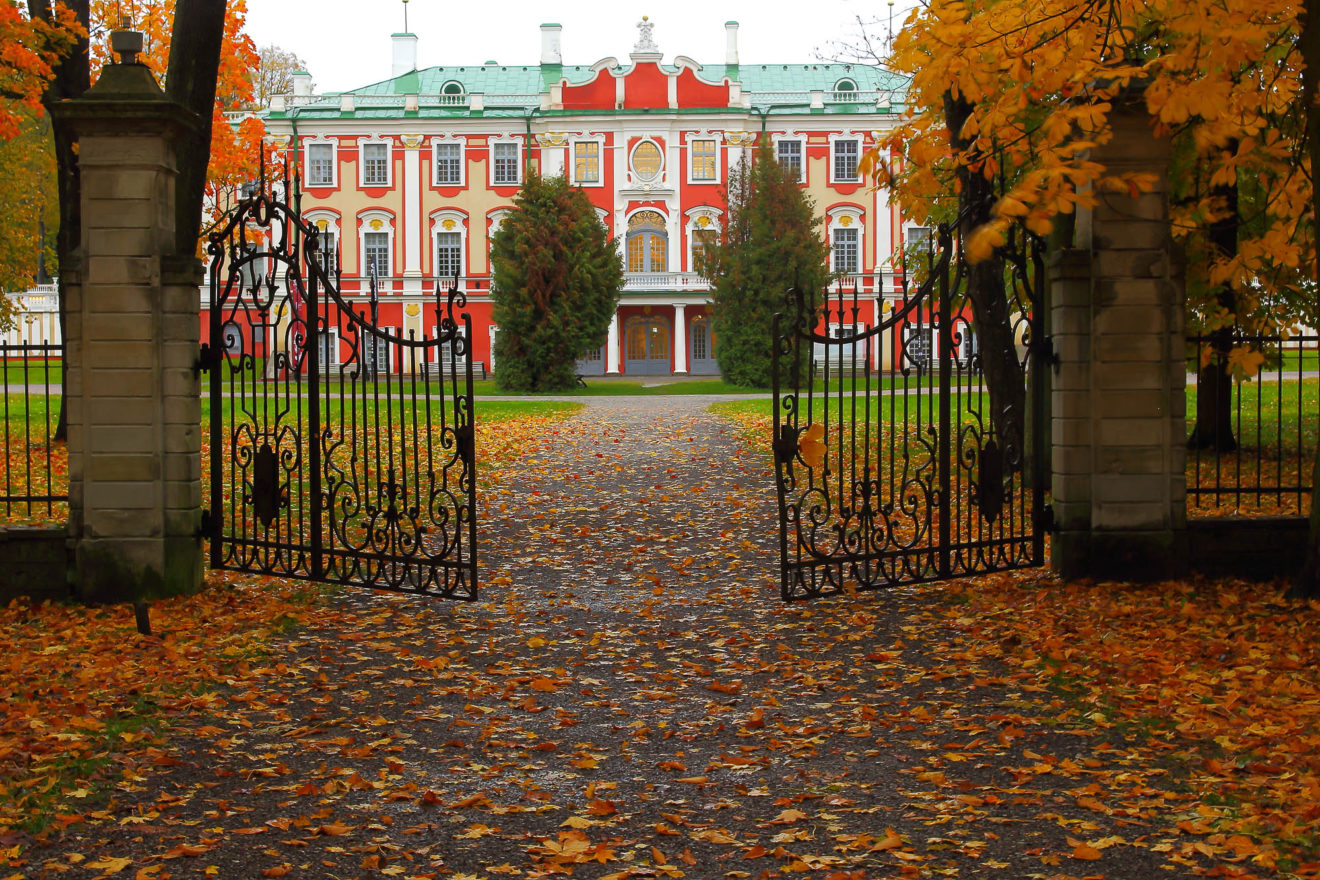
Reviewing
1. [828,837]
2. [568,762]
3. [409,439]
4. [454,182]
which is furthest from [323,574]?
[454,182]

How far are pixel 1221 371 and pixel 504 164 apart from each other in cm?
4108

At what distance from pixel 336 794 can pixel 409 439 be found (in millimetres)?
12800

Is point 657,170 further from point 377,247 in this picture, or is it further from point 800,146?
point 377,247

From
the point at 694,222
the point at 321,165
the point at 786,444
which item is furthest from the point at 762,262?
the point at 786,444

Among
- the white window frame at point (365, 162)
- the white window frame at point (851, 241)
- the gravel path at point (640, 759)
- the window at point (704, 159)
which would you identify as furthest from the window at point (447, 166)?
the gravel path at point (640, 759)

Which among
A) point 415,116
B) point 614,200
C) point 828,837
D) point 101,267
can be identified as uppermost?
point 415,116

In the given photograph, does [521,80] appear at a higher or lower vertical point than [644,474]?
higher

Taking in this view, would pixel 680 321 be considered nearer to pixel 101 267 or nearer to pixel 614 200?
pixel 614 200

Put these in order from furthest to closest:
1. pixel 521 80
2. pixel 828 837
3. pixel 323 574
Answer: pixel 521 80
pixel 323 574
pixel 828 837

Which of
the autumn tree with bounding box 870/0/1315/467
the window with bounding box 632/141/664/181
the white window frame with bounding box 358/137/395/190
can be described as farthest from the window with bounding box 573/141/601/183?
the autumn tree with bounding box 870/0/1315/467

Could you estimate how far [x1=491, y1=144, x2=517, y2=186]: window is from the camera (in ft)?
160

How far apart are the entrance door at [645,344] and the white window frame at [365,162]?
11281 millimetres

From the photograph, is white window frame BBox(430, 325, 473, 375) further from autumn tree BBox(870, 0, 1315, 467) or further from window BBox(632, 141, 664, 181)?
window BBox(632, 141, 664, 181)

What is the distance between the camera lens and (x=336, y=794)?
4730 mm
